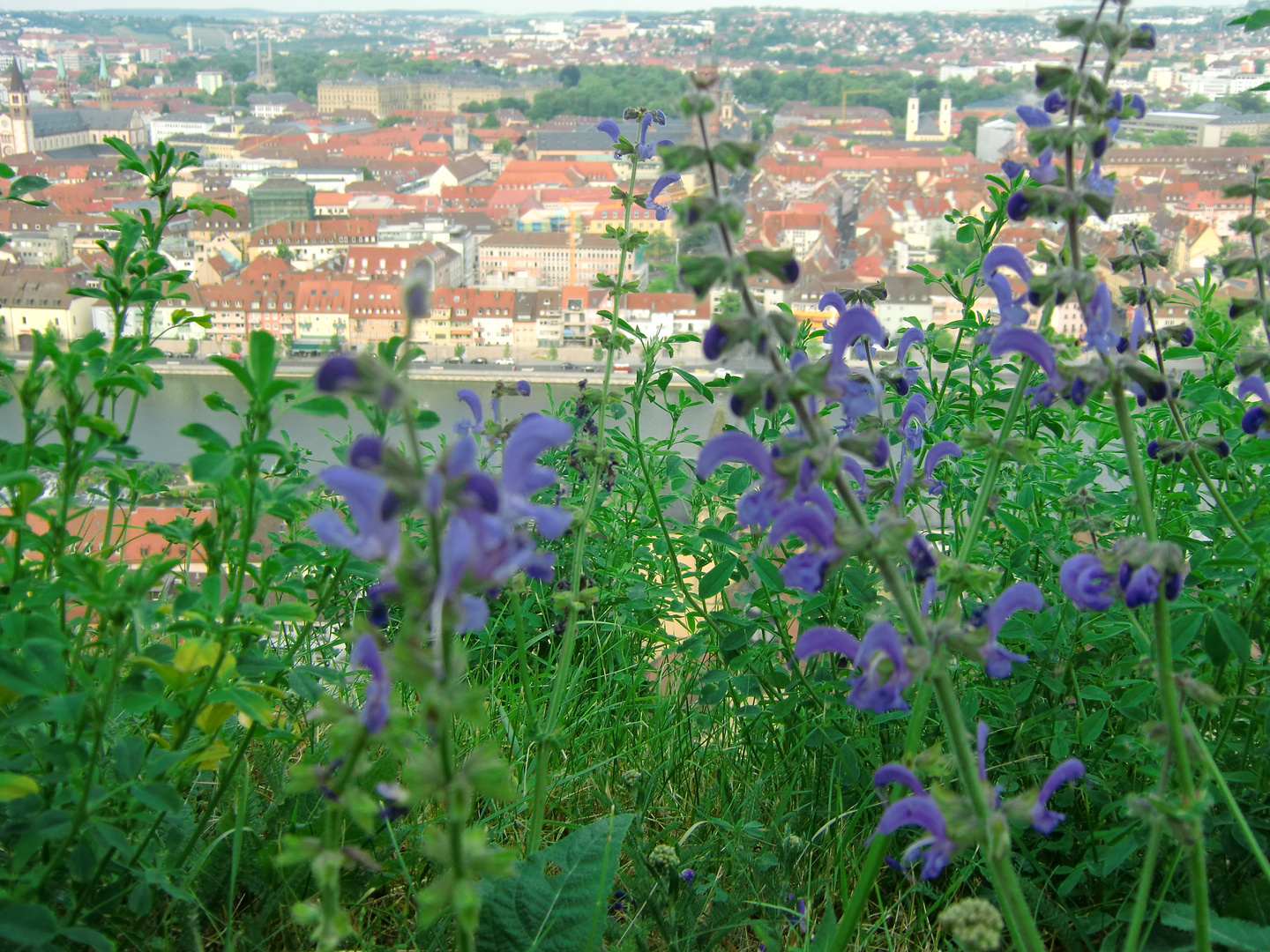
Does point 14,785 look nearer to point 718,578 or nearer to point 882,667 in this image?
point 882,667

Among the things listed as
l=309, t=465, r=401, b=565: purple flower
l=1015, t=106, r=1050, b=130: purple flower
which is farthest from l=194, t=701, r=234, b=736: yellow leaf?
l=1015, t=106, r=1050, b=130: purple flower

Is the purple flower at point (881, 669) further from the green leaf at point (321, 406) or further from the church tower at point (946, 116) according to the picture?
the church tower at point (946, 116)

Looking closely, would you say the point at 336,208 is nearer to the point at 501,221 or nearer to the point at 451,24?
the point at 501,221

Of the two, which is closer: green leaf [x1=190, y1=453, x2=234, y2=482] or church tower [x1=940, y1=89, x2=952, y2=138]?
green leaf [x1=190, y1=453, x2=234, y2=482]

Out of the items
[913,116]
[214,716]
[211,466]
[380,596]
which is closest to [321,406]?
[211,466]

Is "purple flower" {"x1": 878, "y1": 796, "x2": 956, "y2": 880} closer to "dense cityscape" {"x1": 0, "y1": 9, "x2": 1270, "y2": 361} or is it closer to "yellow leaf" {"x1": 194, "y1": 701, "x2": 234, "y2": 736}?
"dense cityscape" {"x1": 0, "y1": 9, "x2": 1270, "y2": 361}

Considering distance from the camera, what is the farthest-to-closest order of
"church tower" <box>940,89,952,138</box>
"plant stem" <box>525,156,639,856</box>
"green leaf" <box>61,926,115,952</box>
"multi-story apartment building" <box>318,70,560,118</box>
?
1. "multi-story apartment building" <box>318,70,560,118</box>
2. "church tower" <box>940,89,952,138</box>
3. "plant stem" <box>525,156,639,856</box>
4. "green leaf" <box>61,926,115,952</box>
